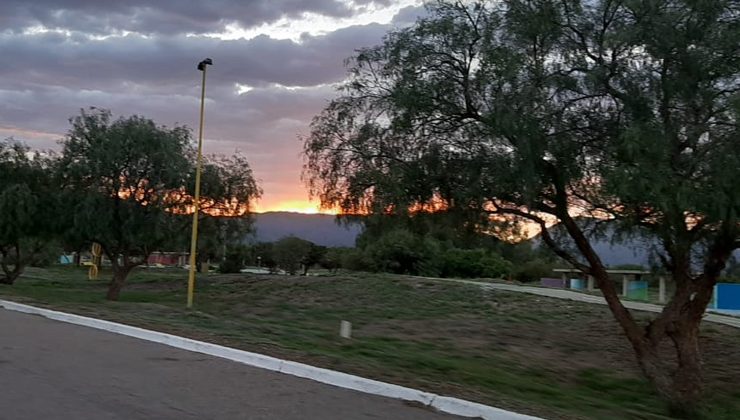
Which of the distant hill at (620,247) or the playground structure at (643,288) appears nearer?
the distant hill at (620,247)

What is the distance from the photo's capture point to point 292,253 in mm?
62969

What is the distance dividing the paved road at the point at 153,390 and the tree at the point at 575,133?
228 inches

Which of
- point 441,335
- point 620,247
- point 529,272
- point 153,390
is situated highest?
point 620,247

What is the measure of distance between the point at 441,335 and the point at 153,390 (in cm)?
1521

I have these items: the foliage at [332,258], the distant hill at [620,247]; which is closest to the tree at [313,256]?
the foliage at [332,258]

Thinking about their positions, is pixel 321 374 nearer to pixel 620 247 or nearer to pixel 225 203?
pixel 620 247

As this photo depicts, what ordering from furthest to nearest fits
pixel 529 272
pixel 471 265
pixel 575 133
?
pixel 529 272 < pixel 471 265 < pixel 575 133

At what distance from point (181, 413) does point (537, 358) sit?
1458 cm

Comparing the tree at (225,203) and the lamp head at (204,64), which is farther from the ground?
the lamp head at (204,64)

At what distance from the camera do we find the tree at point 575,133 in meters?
13.0

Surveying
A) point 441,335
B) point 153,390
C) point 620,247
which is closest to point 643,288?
point 441,335

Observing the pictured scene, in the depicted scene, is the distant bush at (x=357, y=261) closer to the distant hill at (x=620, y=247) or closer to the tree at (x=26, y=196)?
the tree at (x=26, y=196)

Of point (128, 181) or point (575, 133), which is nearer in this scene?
point (575, 133)

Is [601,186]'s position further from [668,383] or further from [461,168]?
[668,383]
